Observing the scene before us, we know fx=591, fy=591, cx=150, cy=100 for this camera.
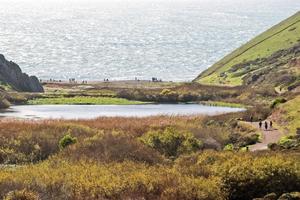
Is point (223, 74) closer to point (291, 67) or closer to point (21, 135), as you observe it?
point (291, 67)

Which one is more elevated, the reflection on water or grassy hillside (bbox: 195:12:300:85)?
grassy hillside (bbox: 195:12:300:85)

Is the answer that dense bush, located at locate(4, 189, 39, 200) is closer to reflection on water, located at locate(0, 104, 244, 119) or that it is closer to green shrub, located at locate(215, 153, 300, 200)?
green shrub, located at locate(215, 153, 300, 200)

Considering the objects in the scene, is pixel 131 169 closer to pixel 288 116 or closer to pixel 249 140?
pixel 249 140

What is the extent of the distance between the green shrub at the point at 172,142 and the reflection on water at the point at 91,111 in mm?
29328

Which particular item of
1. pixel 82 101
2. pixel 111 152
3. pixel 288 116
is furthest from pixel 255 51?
pixel 111 152

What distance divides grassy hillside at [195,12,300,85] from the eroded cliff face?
1935 inches

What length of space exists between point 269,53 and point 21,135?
132 metres

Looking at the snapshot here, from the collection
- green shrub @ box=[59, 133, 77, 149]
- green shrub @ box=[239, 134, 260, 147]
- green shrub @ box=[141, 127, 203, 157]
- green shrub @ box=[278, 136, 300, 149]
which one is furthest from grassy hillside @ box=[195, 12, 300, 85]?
green shrub @ box=[59, 133, 77, 149]

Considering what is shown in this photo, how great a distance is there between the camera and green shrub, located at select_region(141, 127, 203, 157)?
4538 centimetres

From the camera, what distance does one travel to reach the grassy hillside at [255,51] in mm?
158250

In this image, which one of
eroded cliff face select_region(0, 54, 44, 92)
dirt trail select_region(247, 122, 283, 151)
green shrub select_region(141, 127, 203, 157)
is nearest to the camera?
green shrub select_region(141, 127, 203, 157)

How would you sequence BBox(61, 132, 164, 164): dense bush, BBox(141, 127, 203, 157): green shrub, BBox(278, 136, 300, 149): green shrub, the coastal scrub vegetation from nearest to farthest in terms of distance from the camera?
the coastal scrub vegetation
BBox(61, 132, 164, 164): dense bush
BBox(278, 136, 300, 149): green shrub
BBox(141, 127, 203, 157): green shrub

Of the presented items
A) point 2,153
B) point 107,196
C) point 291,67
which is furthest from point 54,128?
point 291,67

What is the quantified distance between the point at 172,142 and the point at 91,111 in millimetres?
40843
